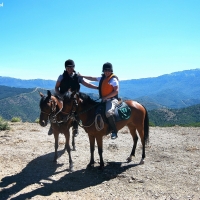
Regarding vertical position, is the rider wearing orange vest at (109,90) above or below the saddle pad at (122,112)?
above

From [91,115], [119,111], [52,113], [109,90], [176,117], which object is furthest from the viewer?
[176,117]

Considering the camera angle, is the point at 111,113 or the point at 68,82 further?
the point at 68,82

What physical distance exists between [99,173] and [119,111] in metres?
2.08

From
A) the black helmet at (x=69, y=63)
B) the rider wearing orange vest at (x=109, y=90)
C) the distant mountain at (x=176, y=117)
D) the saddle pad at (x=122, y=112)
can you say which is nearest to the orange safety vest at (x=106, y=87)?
the rider wearing orange vest at (x=109, y=90)

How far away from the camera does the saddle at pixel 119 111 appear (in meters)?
7.07

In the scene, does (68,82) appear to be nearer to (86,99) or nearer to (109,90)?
(86,99)

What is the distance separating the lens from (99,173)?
7.04m

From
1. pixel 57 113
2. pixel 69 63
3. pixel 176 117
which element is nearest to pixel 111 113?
pixel 57 113

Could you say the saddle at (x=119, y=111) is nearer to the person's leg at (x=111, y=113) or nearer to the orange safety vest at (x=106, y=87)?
the person's leg at (x=111, y=113)

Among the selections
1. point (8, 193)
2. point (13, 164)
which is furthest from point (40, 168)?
point (8, 193)

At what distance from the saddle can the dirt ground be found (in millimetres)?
1717

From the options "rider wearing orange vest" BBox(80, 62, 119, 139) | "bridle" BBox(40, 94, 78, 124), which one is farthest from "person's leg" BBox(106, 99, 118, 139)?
"bridle" BBox(40, 94, 78, 124)

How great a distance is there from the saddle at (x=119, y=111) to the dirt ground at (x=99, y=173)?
1.72 meters

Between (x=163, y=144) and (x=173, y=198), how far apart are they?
554cm
